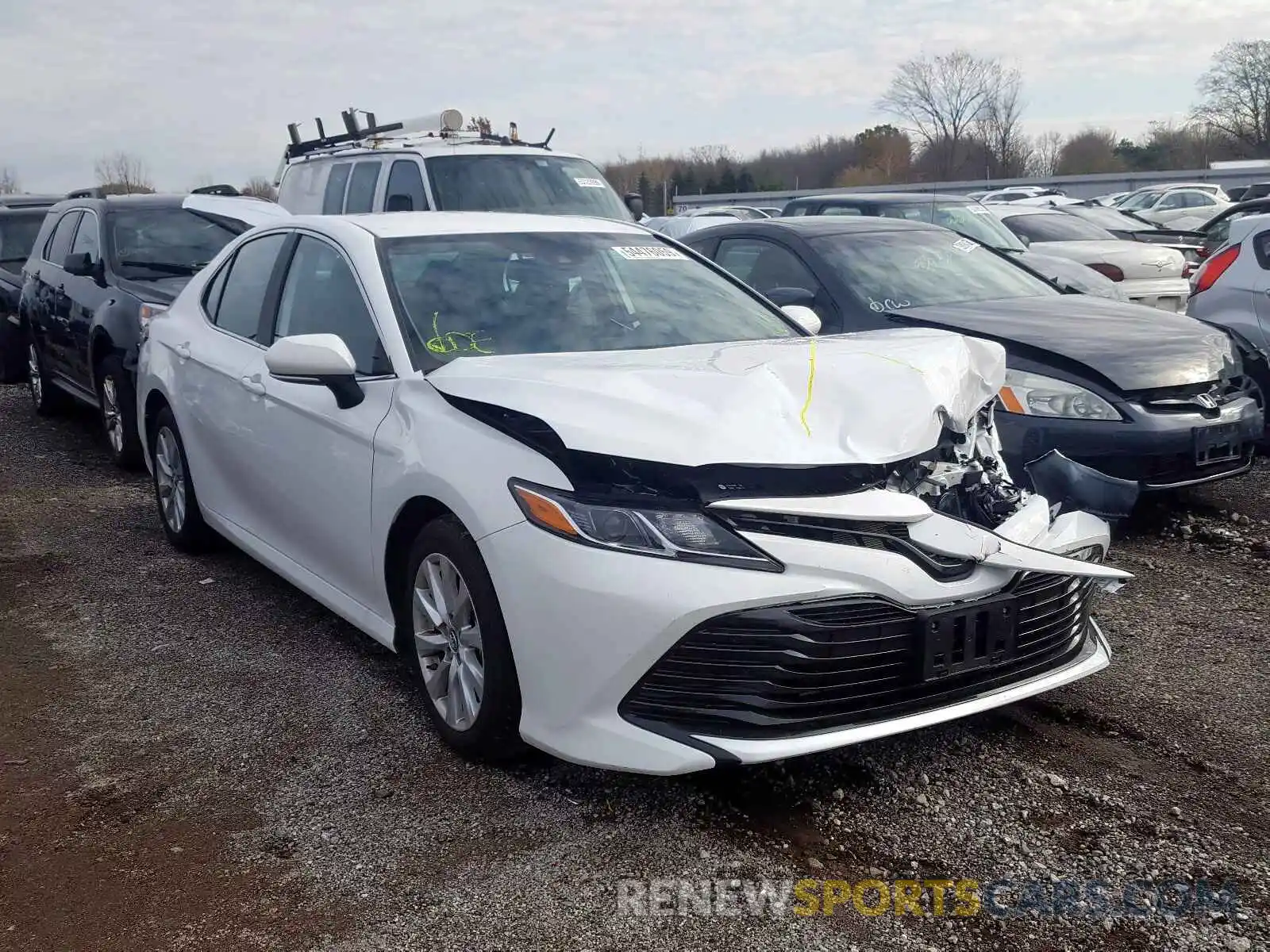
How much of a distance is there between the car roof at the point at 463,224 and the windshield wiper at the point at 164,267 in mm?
3847

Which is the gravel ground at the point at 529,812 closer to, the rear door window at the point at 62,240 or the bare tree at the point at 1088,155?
the rear door window at the point at 62,240

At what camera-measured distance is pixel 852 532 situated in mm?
2943

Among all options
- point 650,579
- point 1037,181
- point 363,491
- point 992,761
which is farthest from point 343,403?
point 1037,181

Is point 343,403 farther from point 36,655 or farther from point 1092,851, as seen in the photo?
point 1092,851

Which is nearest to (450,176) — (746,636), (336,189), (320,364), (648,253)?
(336,189)

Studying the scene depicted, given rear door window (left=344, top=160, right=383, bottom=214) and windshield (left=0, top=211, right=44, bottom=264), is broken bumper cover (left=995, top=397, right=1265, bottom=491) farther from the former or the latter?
windshield (left=0, top=211, right=44, bottom=264)

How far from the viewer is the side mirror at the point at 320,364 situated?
3729mm

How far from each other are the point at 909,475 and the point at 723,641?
0.81 meters

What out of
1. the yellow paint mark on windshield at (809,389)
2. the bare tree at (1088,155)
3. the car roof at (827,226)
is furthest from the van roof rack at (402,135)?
the bare tree at (1088,155)

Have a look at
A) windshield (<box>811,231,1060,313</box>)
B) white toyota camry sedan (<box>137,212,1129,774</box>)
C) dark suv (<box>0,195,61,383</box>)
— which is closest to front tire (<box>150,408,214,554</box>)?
white toyota camry sedan (<box>137,212,1129,774</box>)

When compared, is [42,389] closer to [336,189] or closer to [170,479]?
[336,189]

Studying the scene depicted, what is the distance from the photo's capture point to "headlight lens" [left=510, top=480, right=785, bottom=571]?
9.41 feet

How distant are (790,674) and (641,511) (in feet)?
1.74

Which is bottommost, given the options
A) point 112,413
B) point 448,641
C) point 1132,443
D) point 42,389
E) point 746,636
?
point 42,389
